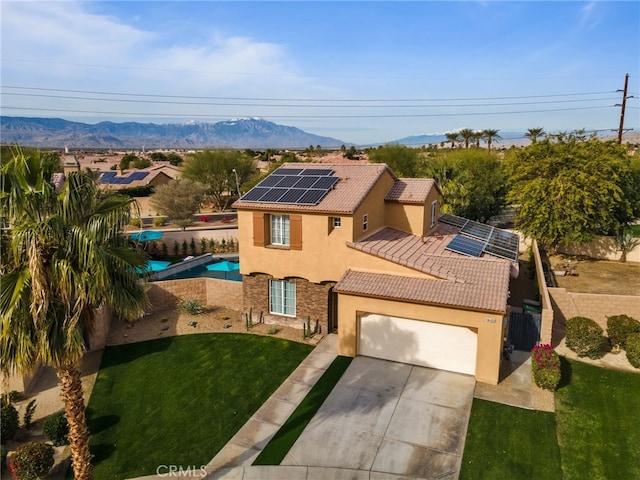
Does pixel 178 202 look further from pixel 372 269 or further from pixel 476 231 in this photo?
pixel 372 269

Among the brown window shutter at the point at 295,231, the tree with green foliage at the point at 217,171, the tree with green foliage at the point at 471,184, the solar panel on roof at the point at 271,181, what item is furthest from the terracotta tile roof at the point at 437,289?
the tree with green foliage at the point at 217,171

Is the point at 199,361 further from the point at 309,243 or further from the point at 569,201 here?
the point at 569,201

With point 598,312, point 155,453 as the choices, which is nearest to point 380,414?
point 155,453

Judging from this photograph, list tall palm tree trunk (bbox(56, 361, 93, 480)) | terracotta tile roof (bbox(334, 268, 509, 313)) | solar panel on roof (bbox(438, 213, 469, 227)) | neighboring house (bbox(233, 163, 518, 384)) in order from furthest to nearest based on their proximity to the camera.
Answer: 1. solar panel on roof (bbox(438, 213, 469, 227))
2. neighboring house (bbox(233, 163, 518, 384))
3. terracotta tile roof (bbox(334, 268, 509, 313))
4. tall palm tree trunk (bbox(56, 361, 93, 480))

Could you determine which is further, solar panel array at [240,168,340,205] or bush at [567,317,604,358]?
solar panel array at [240,168,340,205]

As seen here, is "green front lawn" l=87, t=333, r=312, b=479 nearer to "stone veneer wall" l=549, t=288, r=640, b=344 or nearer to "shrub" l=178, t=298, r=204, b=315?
"shrub" l=178, t=298, r=204, b=315

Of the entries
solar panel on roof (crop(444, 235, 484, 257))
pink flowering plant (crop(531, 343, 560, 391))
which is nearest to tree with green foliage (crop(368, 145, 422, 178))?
solar panel on roof (crop(444, 235, 484, 257))

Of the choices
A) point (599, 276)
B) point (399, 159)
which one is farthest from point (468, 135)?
point (599, 276)
